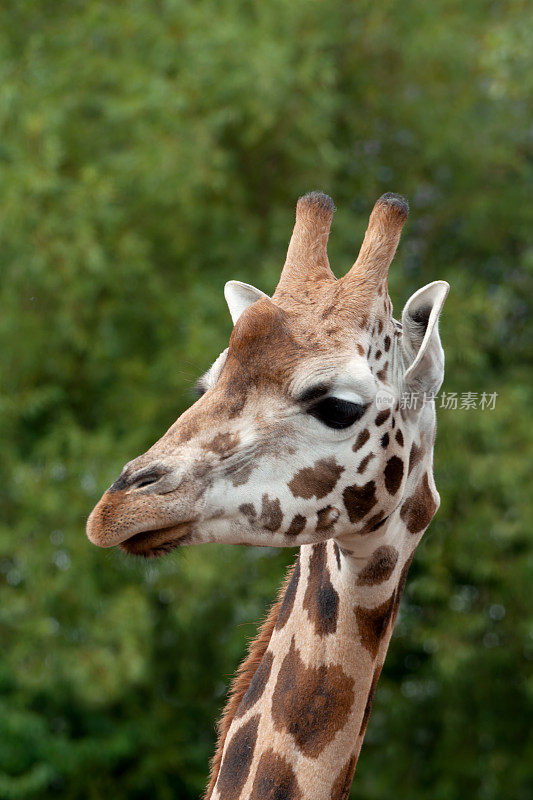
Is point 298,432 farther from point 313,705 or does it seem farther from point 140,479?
point 313,705

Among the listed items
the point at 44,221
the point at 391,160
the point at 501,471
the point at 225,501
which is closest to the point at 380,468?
the point at 225,501

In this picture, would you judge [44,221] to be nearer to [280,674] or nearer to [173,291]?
[173,291]

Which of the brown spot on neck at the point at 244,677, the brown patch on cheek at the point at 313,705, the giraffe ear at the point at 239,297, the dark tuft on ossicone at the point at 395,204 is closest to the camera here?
the brown patch on cheek at the point at 313,705

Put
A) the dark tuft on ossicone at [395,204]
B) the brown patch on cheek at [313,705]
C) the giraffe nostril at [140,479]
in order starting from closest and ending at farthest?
the giraffe nostril at [140,479] → the brown patch on cheek at [313,705] → the dark tuft on ossicone at [395,204]

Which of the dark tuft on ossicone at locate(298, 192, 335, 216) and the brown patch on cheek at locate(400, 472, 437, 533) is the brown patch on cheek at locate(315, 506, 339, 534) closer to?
the brown patch on cheek at locate(400, 472, 437, 533)

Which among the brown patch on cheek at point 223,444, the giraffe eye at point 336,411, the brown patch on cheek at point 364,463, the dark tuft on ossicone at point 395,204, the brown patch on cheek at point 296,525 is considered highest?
the dark tuft on ossicone at point 395,204

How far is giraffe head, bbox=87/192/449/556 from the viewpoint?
203 cm

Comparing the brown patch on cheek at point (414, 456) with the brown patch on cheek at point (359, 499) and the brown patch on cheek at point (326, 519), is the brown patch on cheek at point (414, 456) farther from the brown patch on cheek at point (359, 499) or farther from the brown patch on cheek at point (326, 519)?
the brown patch on cheek at point (326, 519)

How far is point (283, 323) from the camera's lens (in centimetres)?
219

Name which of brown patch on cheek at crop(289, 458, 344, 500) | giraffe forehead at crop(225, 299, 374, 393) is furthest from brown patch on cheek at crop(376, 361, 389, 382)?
brown patch on cheek at crop(289, 458, 344, 500)

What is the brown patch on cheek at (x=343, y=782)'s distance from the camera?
2215 mm

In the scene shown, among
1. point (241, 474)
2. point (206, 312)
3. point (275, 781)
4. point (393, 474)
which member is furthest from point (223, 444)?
point (206, 312)

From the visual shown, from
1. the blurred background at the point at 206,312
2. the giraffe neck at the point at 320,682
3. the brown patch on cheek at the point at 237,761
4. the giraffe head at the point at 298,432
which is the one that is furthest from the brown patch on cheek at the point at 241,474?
the blurred background at the point at 206,312

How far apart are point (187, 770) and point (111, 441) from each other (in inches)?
112
